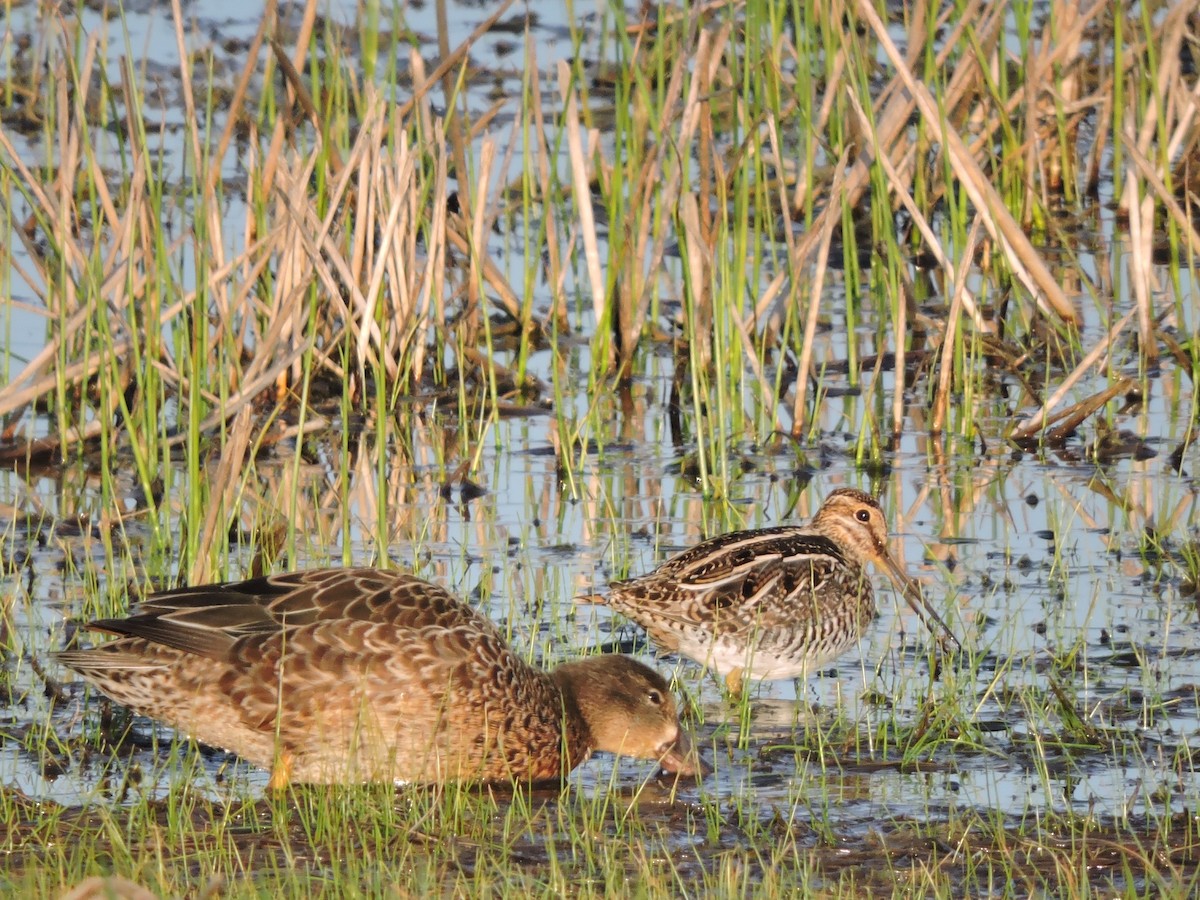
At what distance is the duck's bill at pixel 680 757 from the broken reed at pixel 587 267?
6.10 feet

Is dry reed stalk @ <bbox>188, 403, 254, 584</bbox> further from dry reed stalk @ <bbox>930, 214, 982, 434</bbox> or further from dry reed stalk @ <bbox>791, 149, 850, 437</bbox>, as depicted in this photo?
dry reed stalk @ <bbox>930, 214, 982, 434</bbox>

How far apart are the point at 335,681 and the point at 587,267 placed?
474cm

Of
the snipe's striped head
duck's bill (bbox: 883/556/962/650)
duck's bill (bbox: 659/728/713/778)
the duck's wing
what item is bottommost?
duck's bill (bbox: 659/728/713/778)

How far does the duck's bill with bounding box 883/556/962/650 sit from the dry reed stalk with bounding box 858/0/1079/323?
6.75 feet

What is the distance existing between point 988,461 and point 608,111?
20.8ft

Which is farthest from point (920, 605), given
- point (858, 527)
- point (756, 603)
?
point (756, 603)

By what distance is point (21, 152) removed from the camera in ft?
45.1

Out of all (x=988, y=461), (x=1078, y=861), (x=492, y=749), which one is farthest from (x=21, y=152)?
(x=1078, y=861)

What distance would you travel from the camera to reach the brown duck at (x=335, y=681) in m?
5.91

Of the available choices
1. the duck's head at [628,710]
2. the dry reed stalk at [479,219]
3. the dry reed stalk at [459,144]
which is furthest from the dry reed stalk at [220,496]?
the dry reed stalk at [459,144]

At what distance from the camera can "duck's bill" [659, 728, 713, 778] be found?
6094mm

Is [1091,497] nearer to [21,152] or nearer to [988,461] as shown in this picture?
[988,461]

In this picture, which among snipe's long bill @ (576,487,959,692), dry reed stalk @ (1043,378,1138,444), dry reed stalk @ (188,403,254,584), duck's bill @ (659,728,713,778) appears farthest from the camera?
dry reed stalk @ (1043,378,1138,444)

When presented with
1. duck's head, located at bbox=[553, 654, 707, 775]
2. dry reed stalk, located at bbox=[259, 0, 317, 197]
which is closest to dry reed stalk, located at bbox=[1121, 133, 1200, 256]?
dry reed stalk, located at bbox=[259, 0, 317, 197]
